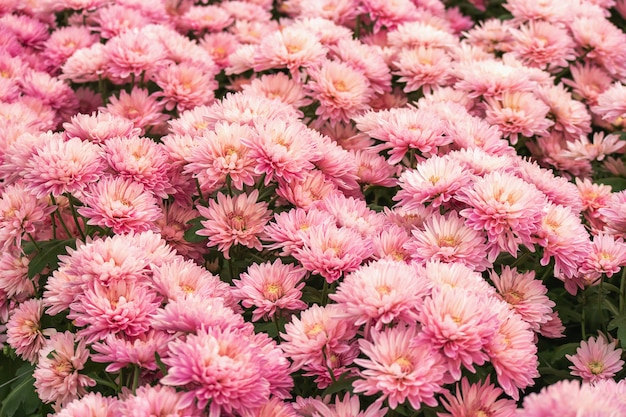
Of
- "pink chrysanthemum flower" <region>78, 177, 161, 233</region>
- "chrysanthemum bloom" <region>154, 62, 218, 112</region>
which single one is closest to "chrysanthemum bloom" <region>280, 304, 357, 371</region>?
"pink chrysanthemum flower" <region>78, 177, 161, 233</region>

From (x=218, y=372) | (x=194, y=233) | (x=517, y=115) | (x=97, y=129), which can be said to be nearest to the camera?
(x=218, y=372)

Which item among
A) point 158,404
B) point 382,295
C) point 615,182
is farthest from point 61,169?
point 615,182

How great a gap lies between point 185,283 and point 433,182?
74 cm

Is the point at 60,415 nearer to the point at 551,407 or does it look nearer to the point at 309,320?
the point at 309,320

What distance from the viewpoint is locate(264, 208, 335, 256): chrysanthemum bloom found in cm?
217

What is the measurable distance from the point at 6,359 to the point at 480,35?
240 centimetres

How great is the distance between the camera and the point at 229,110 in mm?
2562

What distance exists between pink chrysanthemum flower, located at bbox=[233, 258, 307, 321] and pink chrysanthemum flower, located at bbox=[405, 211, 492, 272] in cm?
32

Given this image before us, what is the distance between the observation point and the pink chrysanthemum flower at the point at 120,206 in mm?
2227

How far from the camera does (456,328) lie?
1.74 m

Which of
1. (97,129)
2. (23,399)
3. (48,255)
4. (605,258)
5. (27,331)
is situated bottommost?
(23,399)

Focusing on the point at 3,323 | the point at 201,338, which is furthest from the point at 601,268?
the point at 3,323

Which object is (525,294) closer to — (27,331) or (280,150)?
(280,150)

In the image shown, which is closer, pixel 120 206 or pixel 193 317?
pixel 193 317
